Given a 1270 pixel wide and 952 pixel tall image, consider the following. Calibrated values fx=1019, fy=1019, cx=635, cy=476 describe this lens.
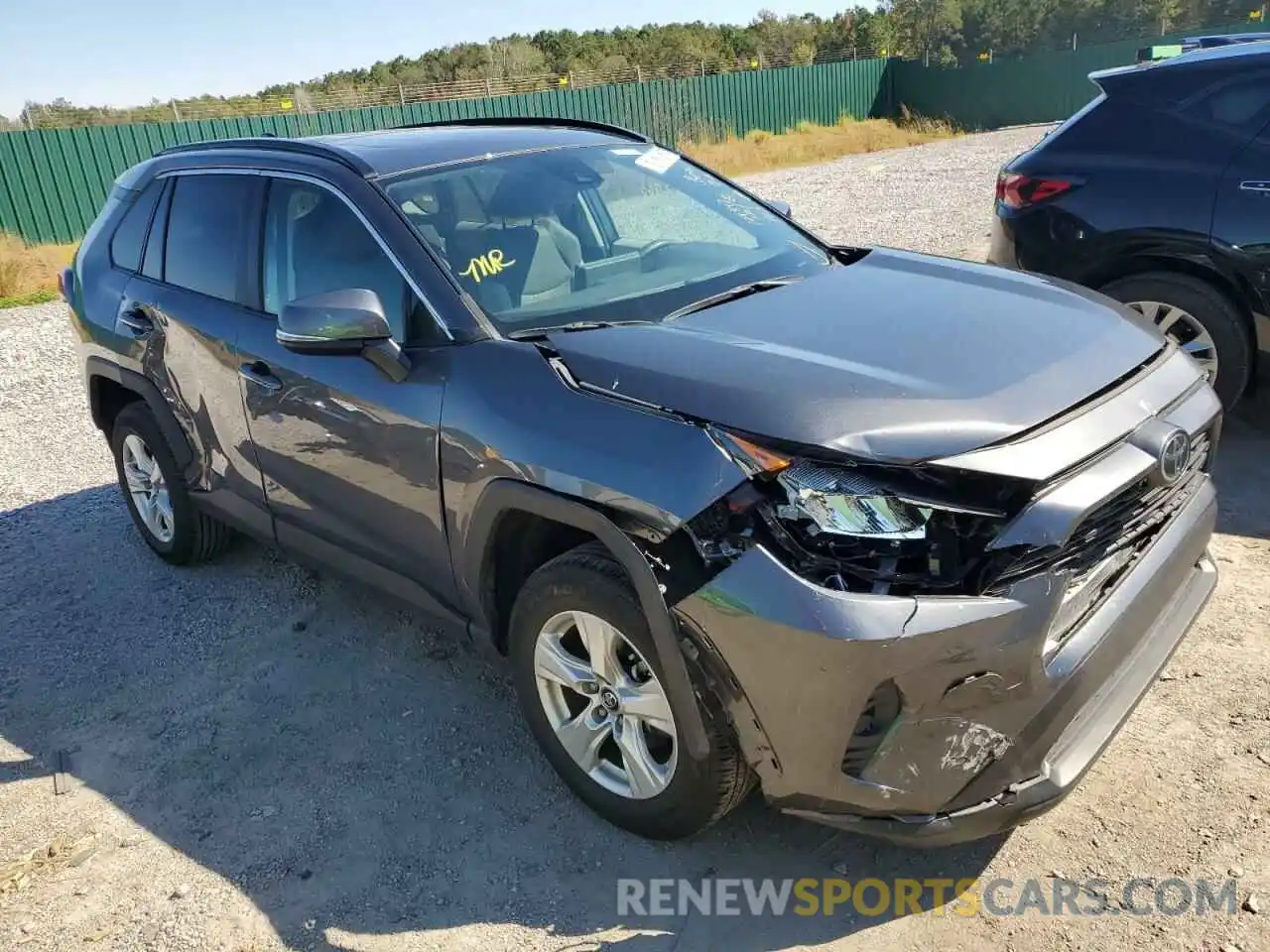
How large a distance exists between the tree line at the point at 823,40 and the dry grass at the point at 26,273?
27.9 metres

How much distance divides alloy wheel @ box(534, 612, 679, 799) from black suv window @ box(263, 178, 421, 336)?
3.45 feet

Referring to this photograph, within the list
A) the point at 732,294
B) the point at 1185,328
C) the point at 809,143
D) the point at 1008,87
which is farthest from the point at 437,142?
the point at 1008,87

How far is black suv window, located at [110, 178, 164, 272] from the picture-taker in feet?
14.8

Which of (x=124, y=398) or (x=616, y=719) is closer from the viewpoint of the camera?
(x=616, y=719)

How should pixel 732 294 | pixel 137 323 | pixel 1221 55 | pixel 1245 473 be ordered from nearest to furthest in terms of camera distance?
pixel 732 294 < pixel 137 323 < pixel 1245 473 < pixel 1221 55

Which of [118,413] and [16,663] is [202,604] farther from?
[118,413]

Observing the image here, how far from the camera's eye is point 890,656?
6.93ft

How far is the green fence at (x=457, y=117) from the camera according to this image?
17.2m

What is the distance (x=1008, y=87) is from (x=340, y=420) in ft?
106

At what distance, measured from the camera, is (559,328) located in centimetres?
298

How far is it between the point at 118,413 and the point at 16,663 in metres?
1.27

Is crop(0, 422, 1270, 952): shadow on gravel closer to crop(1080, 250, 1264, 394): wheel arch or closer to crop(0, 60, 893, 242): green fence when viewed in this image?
crop(1080, 250, 1264, 394): wheel arch

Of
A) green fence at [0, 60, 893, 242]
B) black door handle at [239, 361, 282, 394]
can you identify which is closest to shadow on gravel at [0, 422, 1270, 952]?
black door handle at [239, 361, 282, 394]

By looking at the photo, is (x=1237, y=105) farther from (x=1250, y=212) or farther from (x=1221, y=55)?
(x=1250, y=212)
